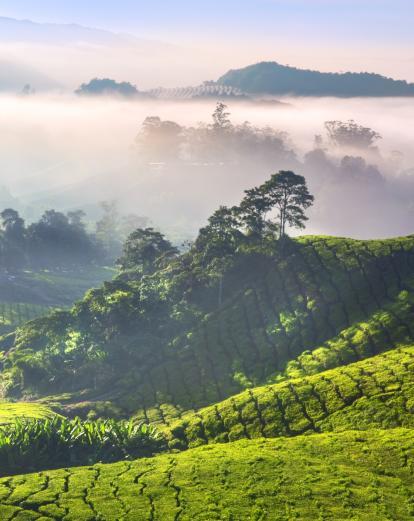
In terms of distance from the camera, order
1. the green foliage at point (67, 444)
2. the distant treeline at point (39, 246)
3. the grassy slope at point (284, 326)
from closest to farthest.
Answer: the green foliage at point (67, 444)
the grassy slope at point (284, 326)
the distant treeline at point (39, 246)

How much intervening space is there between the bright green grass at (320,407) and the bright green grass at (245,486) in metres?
3.83

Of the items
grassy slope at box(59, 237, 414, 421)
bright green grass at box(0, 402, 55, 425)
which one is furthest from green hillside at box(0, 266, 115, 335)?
bright green grass at box(0, 402, 55, 425)

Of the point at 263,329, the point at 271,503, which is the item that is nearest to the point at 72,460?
the point at 271,503

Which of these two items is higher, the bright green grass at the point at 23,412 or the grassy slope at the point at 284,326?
the grassy slope at the point at 284,326

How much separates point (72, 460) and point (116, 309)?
40.4 m

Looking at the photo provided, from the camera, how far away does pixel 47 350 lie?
90.4 m

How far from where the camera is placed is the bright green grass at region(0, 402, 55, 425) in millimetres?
60425

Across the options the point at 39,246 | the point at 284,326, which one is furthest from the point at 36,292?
the point at 284,326

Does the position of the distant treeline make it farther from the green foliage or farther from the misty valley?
the green foliage

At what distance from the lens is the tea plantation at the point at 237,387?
3688cm

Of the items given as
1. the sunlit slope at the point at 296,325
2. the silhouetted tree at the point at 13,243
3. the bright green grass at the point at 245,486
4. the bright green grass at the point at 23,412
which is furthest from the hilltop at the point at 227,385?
the silhouetted tree at the point at 13,243

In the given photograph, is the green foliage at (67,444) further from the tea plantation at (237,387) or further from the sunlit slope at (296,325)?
the sunlit slope at (296,325)

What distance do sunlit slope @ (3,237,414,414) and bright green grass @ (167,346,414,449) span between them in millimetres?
9453

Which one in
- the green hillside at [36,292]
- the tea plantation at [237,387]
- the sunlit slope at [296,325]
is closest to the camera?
the tea plantation at [237,387]
